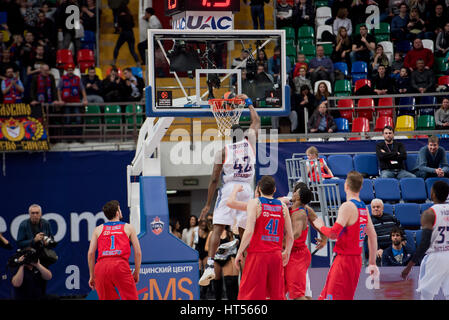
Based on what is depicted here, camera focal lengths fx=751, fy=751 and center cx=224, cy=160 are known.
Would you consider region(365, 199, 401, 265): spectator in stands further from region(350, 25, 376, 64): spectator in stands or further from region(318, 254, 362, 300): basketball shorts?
region(350, 25, 376, 64): spectator in stands

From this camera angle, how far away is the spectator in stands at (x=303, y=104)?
17.6 meters

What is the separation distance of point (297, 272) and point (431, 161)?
282 inches

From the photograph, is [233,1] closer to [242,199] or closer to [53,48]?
[242,199]

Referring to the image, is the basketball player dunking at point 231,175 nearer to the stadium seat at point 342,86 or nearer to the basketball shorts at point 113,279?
the basketball shorts at point 113,279

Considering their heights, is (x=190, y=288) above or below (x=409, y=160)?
below

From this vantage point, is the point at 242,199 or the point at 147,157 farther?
the point at 147,157

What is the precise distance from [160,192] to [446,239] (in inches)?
254

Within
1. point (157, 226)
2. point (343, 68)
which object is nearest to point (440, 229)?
point (157, 226)

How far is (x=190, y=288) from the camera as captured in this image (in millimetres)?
13172

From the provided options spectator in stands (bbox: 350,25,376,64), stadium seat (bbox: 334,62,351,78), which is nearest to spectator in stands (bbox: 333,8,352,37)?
spectator in stands (bbox: 350,25,376,64)

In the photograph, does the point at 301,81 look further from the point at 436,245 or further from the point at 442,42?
the point at 436,245

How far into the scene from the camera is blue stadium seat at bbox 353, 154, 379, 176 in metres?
16.5

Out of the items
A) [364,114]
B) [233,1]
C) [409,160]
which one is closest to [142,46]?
[364,114]
